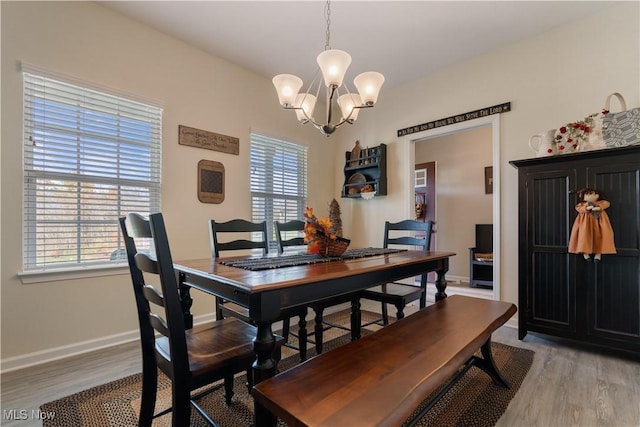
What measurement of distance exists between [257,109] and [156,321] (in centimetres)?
305

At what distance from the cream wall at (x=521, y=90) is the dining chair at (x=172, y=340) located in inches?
114

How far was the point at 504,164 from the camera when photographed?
316cm

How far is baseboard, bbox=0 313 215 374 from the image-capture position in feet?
7.11

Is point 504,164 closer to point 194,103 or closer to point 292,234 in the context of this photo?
point 292,234

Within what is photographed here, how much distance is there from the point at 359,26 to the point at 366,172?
1915mm

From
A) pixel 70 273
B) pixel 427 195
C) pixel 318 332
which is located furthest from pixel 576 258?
pixel 70 273

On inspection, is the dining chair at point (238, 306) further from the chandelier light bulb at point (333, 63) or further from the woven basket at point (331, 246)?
the chandelier light bulb at point (333, 63)

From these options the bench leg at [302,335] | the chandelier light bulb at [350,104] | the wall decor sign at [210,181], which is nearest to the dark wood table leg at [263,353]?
the bench leg at [302,335]

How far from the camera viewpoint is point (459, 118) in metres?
3.43

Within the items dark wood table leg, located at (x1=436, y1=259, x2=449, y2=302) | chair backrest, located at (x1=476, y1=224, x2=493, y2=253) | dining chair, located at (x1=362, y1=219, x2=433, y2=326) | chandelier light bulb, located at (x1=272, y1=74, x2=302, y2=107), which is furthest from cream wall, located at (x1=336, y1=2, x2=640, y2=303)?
chandelier light bulb, located at (x1=272, y1=74, x2=302, y2=107)

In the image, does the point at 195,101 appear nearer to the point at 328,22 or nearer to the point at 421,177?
the point at 328,22

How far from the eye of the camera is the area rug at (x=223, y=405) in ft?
5.29

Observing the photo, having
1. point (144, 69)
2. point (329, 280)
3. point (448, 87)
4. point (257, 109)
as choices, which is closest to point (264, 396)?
point (329, 280)

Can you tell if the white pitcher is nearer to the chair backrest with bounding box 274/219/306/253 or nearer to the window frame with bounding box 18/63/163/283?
the chair backrest with bounding box 274/219/306/253
